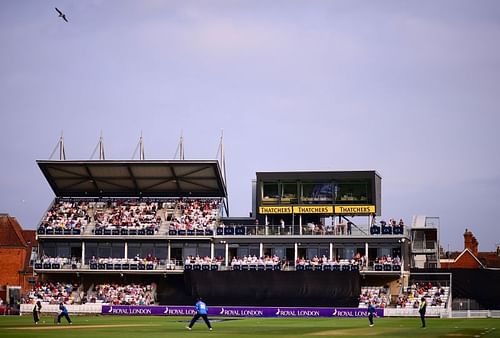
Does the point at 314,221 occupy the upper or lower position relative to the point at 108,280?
upper

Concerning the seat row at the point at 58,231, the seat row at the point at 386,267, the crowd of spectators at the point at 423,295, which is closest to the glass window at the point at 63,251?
the seat row at the point at 58,231

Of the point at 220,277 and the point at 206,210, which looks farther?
the point at 206,210

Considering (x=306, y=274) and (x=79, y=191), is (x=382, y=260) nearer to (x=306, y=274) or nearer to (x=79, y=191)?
(x=306, y=274)

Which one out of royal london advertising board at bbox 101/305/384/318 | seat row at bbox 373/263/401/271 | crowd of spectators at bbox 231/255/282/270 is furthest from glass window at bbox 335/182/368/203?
royal london advertising board at bbox 101/305/384/318

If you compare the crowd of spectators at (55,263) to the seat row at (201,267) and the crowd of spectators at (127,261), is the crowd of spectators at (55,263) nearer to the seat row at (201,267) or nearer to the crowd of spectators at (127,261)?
the crowd of spectators at (127,261)

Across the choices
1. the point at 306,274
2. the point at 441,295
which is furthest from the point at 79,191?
the point at 441,295

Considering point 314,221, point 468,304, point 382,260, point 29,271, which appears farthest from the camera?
point 29,271

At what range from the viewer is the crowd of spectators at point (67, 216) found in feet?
294

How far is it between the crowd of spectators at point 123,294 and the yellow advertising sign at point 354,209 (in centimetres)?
1916

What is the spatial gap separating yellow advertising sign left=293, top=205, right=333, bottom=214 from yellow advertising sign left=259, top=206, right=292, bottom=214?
65 cm

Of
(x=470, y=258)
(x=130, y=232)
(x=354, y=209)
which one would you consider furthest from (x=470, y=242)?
(x=130, y=232)

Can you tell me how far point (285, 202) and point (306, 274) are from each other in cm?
822

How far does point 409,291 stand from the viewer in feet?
266

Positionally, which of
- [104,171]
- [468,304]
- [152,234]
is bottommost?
[468,304]
